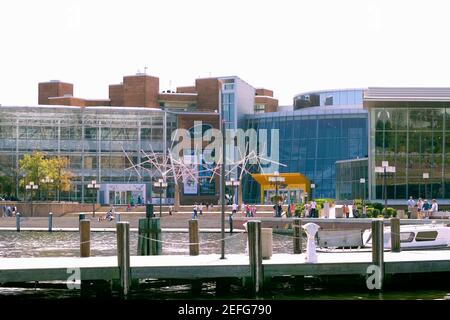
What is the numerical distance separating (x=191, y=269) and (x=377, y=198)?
150ft

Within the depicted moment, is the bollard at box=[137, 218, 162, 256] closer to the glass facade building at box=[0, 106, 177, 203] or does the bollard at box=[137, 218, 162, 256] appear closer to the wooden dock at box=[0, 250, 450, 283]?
the wooden dock at box=[0, 250, 450, 283]

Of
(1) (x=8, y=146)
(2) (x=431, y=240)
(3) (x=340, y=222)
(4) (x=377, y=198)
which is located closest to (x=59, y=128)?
(1) (x=8, y=146)

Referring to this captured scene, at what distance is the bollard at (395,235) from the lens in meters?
29.2

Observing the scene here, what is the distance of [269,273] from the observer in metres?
24.4

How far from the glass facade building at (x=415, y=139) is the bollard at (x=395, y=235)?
125 ft

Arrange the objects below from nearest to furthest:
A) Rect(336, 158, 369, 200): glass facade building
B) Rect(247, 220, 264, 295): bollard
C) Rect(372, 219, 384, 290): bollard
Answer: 1. Rect(247, 220, 264, 295): bollard
2. Rect(372, 219, 384, 290): bollard
3. Rect(336, 158, 369, 200): glass facade building

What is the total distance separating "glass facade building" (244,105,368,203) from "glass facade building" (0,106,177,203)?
1443cm

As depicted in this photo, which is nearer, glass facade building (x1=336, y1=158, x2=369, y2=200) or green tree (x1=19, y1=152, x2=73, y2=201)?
glass facade building (x1=336, y1=158, x2=369, y2=200)

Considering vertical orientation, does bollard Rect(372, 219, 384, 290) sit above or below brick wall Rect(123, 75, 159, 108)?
below

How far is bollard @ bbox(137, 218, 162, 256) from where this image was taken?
2975 cm

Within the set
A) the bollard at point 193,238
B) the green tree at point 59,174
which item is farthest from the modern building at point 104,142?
the bollard at point 193,238

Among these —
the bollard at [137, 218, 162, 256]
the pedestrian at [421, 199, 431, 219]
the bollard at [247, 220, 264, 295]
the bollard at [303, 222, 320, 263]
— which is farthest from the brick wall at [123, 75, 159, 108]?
the bollard at [247, 220, 264, 295]

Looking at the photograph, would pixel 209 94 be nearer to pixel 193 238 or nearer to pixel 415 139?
pixel 415 139

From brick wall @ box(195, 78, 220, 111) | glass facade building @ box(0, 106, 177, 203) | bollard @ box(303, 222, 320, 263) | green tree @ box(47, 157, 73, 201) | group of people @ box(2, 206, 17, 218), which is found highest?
brick wall @ box(195, 78, 220, 111)
